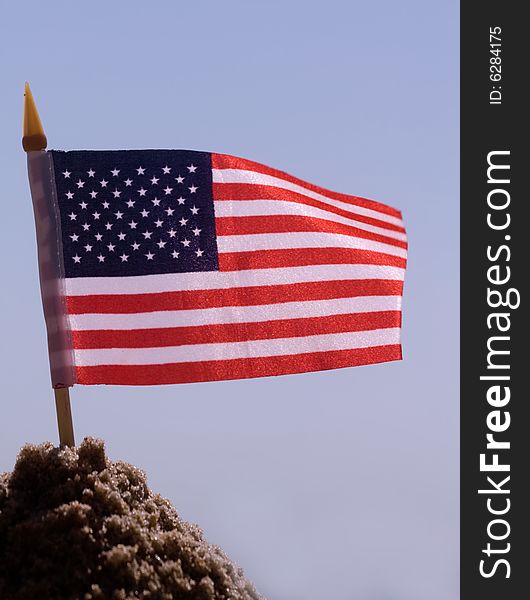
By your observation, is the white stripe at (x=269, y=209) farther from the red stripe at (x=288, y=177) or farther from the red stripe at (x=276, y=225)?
the red stripe at (x=288, y=177)

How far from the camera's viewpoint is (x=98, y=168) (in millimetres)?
14156

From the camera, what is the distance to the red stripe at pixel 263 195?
14555mm

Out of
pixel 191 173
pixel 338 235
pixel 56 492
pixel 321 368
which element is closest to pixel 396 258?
pixel 338 235

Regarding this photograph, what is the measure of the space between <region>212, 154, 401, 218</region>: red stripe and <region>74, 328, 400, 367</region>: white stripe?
220 centimetres

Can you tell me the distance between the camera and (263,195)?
580 inches

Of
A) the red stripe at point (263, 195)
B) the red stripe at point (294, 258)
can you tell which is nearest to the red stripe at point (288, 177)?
the red stripe at point (263, 195)

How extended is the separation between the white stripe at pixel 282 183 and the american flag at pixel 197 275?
0.07 feet

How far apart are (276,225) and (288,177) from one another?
948 mm

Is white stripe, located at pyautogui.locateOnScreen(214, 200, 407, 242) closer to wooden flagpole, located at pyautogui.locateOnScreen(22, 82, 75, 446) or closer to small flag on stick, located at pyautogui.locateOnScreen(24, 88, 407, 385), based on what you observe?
small flag on stick, located at pyautogui.locateOnScreen(24, 88, 407, 385)

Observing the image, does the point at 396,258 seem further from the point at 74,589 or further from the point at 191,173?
the point at 74,589

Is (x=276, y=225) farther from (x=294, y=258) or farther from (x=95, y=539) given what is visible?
(x=95, y=539)

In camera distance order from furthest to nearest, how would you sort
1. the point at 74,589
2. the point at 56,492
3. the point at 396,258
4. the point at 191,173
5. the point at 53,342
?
1. the point at 396,258
2. the point at 191,173
3. the point at 53,342
4. the point at 56,492
5. the point at 74,589

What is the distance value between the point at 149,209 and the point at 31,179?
67.2 inches

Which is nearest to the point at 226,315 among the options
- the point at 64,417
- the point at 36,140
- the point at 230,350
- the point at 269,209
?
the point at 230,350
